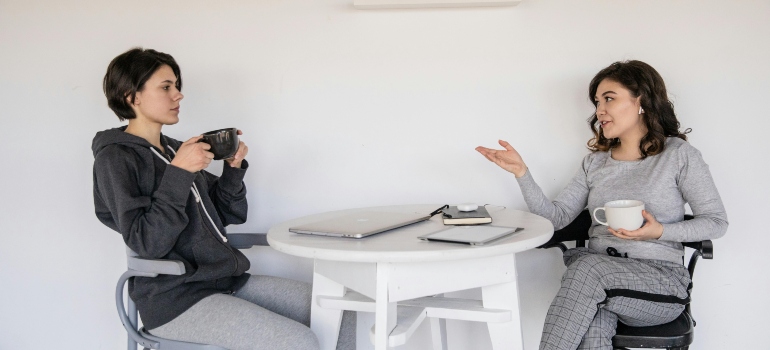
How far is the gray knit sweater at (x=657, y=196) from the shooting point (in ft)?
5.85

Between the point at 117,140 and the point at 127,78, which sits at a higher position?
the point at 127,78

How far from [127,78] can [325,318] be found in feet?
2.86

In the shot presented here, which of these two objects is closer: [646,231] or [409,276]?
[409,276]

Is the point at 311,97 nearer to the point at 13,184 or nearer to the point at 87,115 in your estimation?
the point at 87,115

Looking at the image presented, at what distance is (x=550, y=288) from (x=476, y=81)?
79 cm

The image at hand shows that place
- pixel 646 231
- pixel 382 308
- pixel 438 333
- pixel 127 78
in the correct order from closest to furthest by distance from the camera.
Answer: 1. pixel 382 308
2. pixel 646 231
3. pixel 127 78
4. pixel 438 333

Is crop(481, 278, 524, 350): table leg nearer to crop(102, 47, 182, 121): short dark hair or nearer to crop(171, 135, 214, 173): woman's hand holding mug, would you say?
crop(171, 135, 214, 173): woman's hand holding mug

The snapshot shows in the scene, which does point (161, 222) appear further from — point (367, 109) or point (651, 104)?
point (651, 104)

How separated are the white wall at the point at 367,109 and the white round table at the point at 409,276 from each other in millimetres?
616

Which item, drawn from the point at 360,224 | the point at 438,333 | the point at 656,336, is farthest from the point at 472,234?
the point at 438,333

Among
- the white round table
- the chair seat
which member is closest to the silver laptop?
the white round table

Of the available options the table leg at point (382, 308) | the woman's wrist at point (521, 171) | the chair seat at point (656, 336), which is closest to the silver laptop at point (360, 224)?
the table leg at point (382, 308)

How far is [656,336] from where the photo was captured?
5.14ft

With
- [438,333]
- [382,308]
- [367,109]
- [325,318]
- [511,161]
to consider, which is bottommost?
[438,333]
